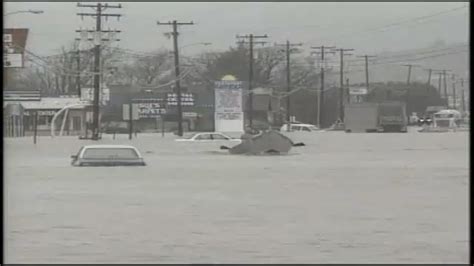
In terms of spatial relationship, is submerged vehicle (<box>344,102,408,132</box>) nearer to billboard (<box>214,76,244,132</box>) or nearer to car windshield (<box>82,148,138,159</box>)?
billboard (<box>214,76,244,132</box>)

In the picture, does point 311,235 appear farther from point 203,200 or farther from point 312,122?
point 312,122

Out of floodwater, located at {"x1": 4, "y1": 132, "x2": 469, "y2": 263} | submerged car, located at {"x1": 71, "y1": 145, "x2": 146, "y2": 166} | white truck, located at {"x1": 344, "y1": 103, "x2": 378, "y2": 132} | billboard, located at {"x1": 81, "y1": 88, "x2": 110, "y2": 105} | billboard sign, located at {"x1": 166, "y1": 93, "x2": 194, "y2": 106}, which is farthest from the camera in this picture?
billboard sign, located at {"x1": 166, "y1": 93, "x2": 194, "y2": 106}

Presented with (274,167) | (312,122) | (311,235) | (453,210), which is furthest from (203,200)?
(312,122)

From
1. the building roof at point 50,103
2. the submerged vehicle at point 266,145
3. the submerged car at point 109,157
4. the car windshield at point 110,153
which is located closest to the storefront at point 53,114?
the building roof at point 50,103

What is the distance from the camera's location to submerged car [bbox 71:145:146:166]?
1205 inches

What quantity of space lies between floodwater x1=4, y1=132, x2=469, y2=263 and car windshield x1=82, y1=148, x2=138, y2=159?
3.99 ft

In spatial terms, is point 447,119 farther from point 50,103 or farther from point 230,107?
point 50,103

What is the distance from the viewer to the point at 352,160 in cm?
3662

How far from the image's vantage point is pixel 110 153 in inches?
1233

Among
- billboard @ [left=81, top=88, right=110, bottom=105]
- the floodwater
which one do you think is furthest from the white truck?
the floodwater

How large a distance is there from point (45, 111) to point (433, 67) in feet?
132

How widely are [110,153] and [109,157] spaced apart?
499mm

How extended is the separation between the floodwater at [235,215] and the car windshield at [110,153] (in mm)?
1216

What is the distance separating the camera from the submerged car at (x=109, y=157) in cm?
3061
